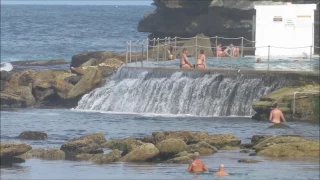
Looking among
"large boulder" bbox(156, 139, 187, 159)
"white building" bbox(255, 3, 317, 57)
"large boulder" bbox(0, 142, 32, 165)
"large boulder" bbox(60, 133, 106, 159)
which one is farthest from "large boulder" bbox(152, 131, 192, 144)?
"white building" bbox(255, 3, 317, 57)

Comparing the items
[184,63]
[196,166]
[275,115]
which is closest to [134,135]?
[275,115]

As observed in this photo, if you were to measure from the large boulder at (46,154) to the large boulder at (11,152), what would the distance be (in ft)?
2.65

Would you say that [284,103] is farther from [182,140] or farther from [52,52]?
[52,52]

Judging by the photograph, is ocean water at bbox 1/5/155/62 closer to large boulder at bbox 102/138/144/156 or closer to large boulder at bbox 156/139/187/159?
large boulder at bbox 102/138/144/156

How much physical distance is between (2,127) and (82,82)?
8.40 metres

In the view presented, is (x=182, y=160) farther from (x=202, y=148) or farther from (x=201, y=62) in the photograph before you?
(x=201, y=62)

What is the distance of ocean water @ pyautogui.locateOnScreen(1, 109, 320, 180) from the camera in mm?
26344

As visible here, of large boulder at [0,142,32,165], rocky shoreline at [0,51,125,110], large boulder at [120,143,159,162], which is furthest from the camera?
rocky shoreline at [0,51,125,110]

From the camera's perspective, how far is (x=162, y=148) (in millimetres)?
29281

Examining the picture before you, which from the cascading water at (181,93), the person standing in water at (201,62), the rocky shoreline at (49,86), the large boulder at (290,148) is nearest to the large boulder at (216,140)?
the large boulder at (290,148)

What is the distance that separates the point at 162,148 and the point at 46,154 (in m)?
3.26

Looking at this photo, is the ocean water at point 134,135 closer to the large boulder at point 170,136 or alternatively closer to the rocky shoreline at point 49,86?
the large boulder at point 170,136

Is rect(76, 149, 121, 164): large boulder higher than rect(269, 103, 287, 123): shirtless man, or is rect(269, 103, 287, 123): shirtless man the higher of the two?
rect(269, 103, 287, 123): shirtless man

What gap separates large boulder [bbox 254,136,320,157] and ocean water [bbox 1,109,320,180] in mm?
590
